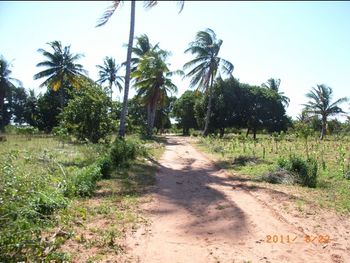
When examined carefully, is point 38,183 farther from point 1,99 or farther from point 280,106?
point 1,99

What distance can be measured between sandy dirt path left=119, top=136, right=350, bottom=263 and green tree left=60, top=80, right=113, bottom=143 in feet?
36.0

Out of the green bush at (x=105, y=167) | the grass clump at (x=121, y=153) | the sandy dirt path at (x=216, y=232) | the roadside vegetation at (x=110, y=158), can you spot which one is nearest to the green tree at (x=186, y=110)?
the roadside vegetation at (x=110, y=158)

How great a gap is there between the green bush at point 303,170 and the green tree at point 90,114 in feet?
37.4

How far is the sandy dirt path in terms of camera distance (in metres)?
4.99

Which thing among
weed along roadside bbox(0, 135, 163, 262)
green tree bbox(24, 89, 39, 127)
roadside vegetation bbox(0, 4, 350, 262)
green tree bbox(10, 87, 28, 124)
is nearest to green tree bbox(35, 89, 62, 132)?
roadside vegetation bbox(0, 4, 350, 262)

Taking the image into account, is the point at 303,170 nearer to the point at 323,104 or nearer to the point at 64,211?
the point at 64,211

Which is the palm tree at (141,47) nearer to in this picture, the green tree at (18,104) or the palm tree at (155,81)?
the palm tree at (155,81)

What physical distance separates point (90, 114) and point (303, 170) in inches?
496

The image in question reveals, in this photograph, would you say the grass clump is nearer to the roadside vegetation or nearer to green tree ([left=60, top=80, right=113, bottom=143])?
the roadside vegetation

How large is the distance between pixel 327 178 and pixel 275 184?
1983mm

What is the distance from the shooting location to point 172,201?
808cm

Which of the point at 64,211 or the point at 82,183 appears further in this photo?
the point at 82,183

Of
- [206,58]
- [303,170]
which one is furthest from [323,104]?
[303,170]

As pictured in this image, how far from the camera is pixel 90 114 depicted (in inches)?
753
